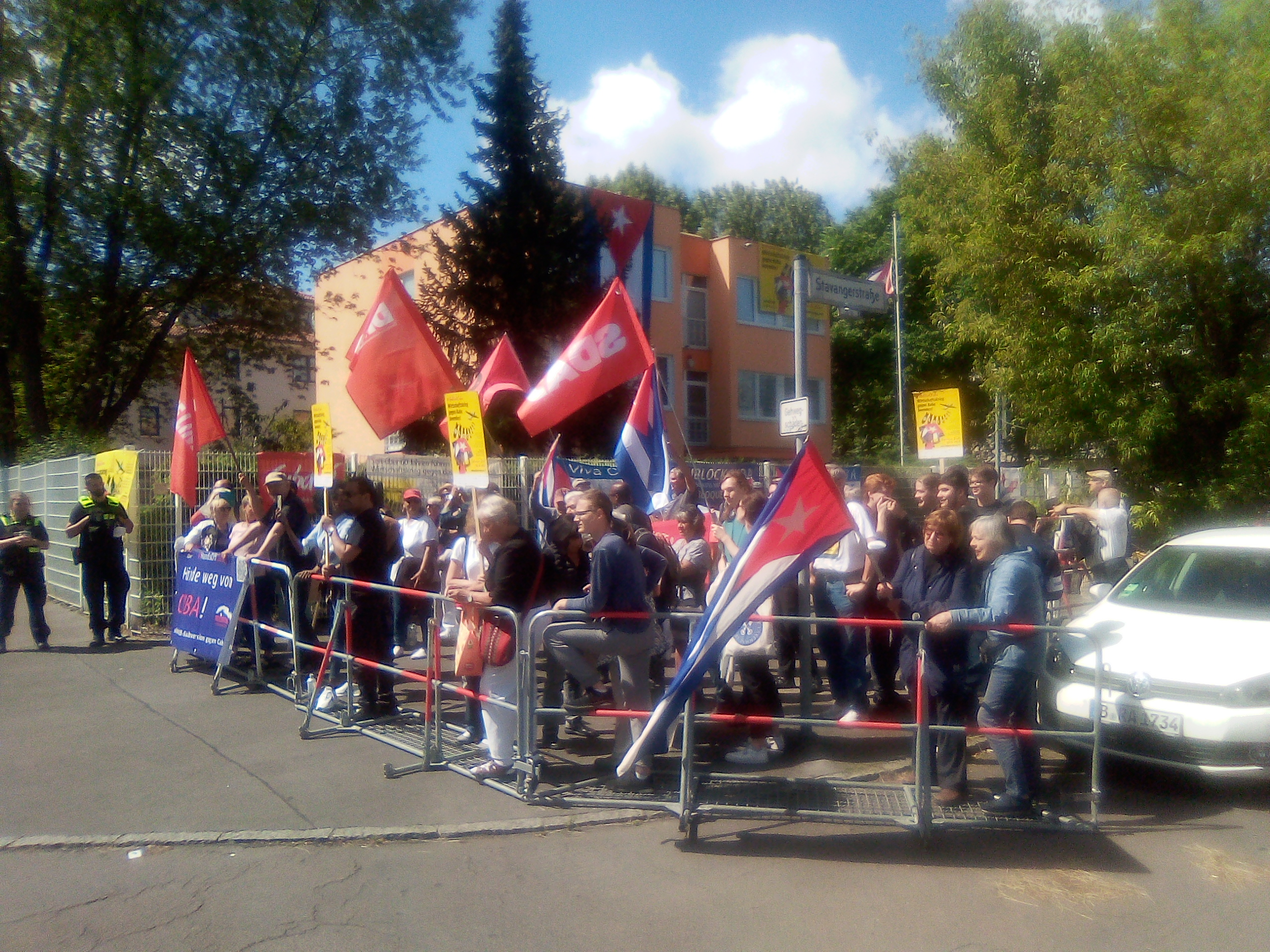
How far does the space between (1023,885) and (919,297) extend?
39.9 metres

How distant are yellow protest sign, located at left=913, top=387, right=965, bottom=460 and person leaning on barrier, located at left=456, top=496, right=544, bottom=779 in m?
6.85

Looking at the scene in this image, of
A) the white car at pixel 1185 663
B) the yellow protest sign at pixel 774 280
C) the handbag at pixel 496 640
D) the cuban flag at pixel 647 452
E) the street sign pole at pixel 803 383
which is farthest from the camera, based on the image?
the yellow protest sign at pixel 774 280

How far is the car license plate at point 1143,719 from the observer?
5648mm

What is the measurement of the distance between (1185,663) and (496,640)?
4047 millimetres

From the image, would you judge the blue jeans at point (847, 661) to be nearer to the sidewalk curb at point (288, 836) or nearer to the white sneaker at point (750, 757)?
the white sneaker at point (750, 757)

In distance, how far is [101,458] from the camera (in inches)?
527

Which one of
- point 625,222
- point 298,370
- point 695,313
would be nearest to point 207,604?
point 298,370

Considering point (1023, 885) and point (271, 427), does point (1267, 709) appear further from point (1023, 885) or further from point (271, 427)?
point (271, 427)

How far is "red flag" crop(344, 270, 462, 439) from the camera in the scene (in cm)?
821

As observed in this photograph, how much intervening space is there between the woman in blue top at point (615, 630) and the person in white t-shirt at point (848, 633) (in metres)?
1.92

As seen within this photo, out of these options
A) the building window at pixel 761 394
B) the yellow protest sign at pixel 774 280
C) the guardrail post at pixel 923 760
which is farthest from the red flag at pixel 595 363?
the yellow protest sign at pixel 774 280

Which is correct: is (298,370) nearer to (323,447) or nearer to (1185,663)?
(323,447)

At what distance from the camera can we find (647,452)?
8.73 meters

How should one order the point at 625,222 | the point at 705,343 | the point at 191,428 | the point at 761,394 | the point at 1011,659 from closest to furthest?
the point at 1011,659, the point at 191,428, the point at 625,222, the point at 705,343, the point at 761,394
